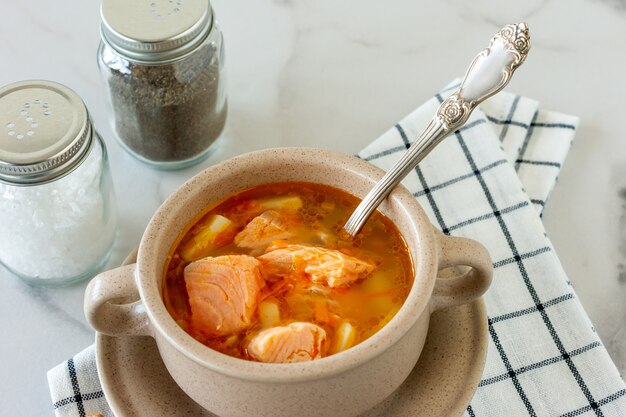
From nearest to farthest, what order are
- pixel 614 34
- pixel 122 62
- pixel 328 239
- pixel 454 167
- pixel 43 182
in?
pixel 328 239
pixel 43 182
pixel 122 62
pixel 454 167
pixel 614 34

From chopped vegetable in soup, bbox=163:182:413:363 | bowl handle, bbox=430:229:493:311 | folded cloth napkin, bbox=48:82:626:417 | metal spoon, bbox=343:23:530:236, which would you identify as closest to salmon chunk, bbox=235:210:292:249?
chopped vegetable in soup, bbox=163:182:413:363

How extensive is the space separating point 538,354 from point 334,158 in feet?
1.51

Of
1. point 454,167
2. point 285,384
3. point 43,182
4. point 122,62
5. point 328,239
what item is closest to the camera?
point 285,384

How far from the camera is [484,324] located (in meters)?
1.29

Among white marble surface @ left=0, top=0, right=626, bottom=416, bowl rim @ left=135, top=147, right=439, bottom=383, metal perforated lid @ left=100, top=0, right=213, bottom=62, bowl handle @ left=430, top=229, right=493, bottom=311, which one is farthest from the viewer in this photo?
white marble surface @ left=0, top=0, right=626, bottom=416

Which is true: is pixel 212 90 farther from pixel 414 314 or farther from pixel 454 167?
pixel 414 314

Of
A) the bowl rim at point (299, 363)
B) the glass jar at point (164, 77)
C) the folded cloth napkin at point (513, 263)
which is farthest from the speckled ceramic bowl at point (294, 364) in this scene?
the glass jar at point (164, 77)

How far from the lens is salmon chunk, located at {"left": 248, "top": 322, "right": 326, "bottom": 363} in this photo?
113 centimetres

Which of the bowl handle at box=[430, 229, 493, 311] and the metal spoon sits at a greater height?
the metal spoon

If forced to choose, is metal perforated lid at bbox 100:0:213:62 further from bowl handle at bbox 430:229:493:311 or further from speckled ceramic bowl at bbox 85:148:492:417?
bowl handle at bbox 430:229:493:311

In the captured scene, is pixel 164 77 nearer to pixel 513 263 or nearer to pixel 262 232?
pixel 262 232

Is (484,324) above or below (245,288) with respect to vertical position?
below

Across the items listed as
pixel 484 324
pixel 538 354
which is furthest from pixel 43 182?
pixel 538 354

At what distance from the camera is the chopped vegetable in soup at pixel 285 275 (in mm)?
1158
